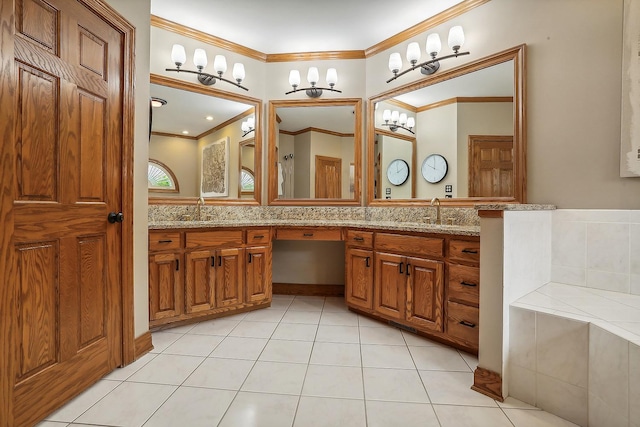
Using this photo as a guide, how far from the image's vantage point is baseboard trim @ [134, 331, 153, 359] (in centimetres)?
182

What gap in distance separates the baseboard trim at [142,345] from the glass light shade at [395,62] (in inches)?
118

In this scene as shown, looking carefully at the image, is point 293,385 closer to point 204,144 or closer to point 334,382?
point 334,382

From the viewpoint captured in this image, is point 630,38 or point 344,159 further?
point 344,159

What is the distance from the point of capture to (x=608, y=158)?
1.68 meters

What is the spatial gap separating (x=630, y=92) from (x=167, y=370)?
3.07m

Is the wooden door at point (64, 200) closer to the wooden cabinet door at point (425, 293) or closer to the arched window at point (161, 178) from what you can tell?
the arched window at point (161, 178)

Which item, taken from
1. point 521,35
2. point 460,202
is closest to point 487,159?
point 460,202

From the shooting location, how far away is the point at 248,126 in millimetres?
3107

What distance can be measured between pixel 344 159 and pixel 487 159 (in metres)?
1.37

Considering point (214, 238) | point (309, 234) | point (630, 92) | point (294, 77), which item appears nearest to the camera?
point (630, 92)

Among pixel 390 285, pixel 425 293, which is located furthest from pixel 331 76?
pixel 425 293

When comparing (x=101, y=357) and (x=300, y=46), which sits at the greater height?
(x=300, y=46)

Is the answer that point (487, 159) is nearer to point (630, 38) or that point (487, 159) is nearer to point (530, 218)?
point (530, 218)

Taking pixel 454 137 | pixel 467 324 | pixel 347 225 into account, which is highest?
pixel 454 137
